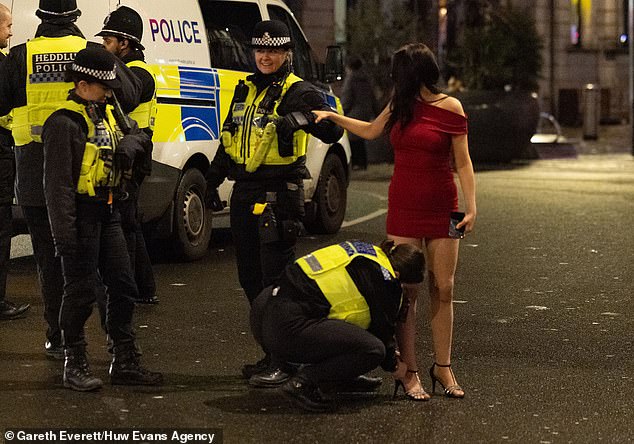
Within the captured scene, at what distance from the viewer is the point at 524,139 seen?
23297 mm

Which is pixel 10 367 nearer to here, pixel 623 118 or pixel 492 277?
pixel 492 277

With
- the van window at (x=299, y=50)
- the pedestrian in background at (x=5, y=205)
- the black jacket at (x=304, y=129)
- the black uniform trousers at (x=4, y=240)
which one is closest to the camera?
the black jacket at (x=304, y=129)

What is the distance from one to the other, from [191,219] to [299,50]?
2.16m

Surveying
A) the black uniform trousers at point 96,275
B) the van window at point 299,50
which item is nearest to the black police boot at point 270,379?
the black uniform trousers at point 96,275

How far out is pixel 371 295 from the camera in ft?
20.8

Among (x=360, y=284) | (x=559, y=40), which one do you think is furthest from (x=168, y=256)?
(x=559, y=40)

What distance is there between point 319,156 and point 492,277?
9.12ft

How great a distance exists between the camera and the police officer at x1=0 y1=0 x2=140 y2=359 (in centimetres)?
710

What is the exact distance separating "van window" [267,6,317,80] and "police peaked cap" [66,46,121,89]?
571 cm

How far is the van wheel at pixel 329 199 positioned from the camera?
1303cm

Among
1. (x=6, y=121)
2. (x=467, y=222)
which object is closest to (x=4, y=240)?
(x=6, y=121)

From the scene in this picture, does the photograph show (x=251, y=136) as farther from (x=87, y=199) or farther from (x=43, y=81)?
(x=43, y=81)

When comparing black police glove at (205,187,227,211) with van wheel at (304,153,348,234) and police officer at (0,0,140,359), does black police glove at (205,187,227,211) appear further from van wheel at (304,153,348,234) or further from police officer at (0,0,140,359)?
van wheel at (304,153,348,234)

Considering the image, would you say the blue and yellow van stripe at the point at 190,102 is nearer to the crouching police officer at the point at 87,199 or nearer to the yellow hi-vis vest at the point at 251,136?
the yellow hi-vis vest at the point at 251,136
